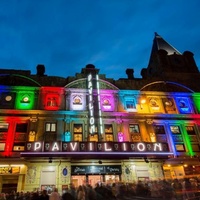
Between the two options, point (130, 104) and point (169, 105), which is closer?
point (130, 104)

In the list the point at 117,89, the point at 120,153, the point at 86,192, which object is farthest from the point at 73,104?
the point at 86,192

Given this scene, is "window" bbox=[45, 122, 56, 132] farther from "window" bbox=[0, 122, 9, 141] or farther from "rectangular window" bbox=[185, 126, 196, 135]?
"rectangular window" bbox=[185, 126, 196, 135]

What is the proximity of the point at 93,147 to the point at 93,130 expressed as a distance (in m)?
2.58

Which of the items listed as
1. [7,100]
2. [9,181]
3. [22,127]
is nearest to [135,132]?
[22,127]

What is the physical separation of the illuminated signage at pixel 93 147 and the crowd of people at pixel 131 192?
4.84 metres

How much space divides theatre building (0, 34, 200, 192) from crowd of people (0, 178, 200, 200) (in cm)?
488

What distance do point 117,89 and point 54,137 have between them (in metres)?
8.68

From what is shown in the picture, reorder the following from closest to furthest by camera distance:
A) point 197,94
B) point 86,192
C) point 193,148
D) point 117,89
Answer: point 86,192 → point 193,148 → point 117,89 → point 197,94

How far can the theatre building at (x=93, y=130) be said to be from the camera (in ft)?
55.4

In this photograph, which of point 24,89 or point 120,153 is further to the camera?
point 24,89

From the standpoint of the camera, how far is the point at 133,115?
2116cm

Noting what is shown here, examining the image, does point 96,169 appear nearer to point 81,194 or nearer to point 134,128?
point 134,128

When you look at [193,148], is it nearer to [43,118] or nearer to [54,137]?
[54,137]

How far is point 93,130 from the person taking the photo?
19.2 meters
